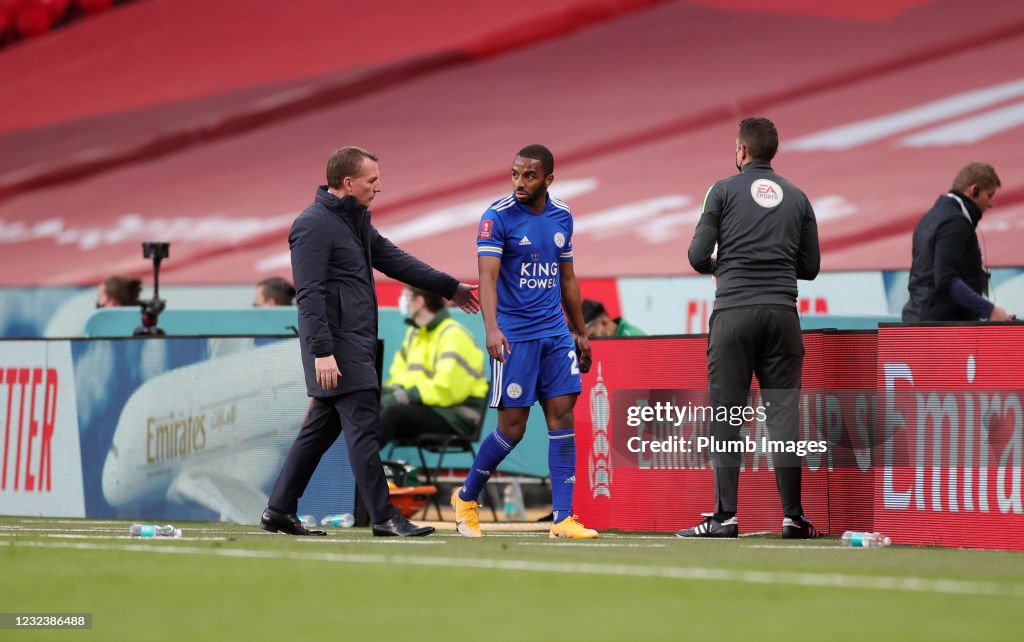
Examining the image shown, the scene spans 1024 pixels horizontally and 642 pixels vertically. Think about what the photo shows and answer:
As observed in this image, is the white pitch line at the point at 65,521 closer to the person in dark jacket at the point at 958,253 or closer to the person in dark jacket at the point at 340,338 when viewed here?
the person in dark jacket at the point at 340,338

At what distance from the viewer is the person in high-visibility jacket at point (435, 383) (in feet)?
36.3

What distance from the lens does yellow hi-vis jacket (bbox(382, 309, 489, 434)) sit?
11.1m

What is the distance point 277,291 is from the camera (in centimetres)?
1264

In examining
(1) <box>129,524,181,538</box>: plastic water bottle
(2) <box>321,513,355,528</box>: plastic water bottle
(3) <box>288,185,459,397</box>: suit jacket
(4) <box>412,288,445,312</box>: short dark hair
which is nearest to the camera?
(1) <box>129,524,181,538</box>: plastic water bottle

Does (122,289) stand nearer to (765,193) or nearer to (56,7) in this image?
(56,7)

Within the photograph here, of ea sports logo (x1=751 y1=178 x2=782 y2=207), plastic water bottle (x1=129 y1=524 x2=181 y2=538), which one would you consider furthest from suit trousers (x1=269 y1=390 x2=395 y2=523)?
ea sports logo (x1=751 y1=178 x2=782 y2=207)

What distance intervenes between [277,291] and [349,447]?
17.7ft

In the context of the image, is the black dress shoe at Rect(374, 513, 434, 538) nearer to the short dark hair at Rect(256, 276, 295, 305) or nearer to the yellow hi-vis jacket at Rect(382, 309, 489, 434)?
the yellow hi-vis jacket at Rect(382, 309, 489, 434)

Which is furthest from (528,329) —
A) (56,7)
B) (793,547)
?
(56,7)

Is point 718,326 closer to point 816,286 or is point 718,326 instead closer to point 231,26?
point 816,286

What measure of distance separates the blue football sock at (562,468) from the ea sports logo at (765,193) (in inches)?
54.3

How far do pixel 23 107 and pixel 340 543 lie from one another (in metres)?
12.2
